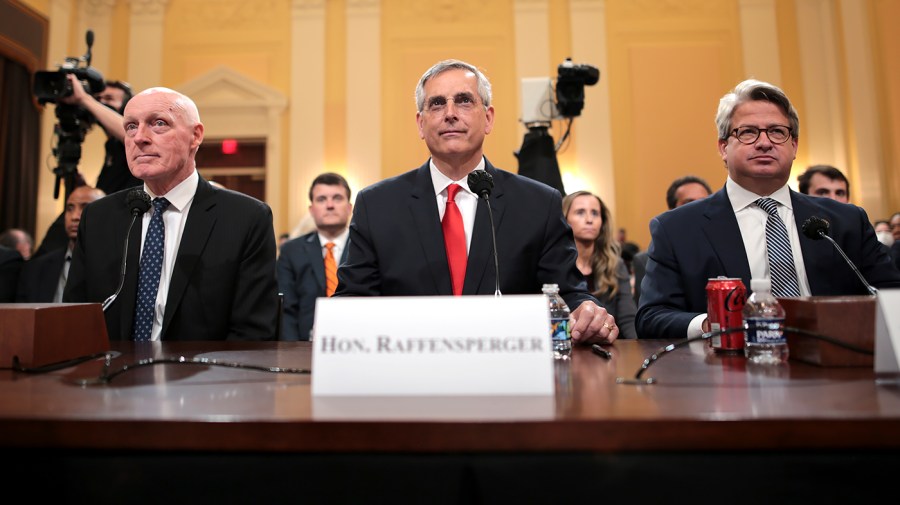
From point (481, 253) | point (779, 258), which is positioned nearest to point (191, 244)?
point (481, 253)

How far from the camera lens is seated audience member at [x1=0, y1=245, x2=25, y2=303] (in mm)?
2805

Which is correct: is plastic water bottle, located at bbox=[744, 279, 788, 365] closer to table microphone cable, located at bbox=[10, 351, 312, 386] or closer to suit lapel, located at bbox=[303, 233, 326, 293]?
table microphone cable, located at bbox=[10, 351, 312, 386]

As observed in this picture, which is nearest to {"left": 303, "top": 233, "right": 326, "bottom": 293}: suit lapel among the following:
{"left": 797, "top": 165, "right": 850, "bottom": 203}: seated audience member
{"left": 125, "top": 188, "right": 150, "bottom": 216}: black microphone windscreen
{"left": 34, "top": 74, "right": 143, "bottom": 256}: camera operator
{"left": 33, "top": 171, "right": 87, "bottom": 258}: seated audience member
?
{"left": 34, "top": 74, "right": 143, "bottom": 256}: camera operator

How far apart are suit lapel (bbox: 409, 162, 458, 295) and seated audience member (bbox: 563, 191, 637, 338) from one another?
1.41 metres

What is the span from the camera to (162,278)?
1703 millimetres

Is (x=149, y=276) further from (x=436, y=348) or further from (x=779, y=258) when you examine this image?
(x=779, y=258)

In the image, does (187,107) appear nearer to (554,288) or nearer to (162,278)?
(162,278)

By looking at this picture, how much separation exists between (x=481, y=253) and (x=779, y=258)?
759mm

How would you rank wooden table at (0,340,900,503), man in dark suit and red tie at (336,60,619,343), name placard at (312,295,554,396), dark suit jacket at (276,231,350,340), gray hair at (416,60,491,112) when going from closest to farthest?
wooden table at (0,340,900,503)
name placard at (312,295,554,396)
man in dark suit and red tie at (336,60,619,343)
gray hair at (416,60,491,112)
dark suit jacket at (276,231,350,340)

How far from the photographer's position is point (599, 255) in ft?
10.0

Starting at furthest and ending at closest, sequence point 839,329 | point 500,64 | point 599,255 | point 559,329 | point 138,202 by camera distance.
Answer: point 500,64, point 599,255, point 138,202, point 559,329, point 839,329

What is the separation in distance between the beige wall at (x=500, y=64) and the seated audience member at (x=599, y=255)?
423cm

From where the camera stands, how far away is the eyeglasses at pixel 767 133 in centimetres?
167

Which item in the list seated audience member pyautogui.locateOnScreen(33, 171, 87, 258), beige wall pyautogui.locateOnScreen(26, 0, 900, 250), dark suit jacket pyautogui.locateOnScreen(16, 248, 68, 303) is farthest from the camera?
beige wall pyautogui.locateOnScreen(26, 0, 900, 250)
